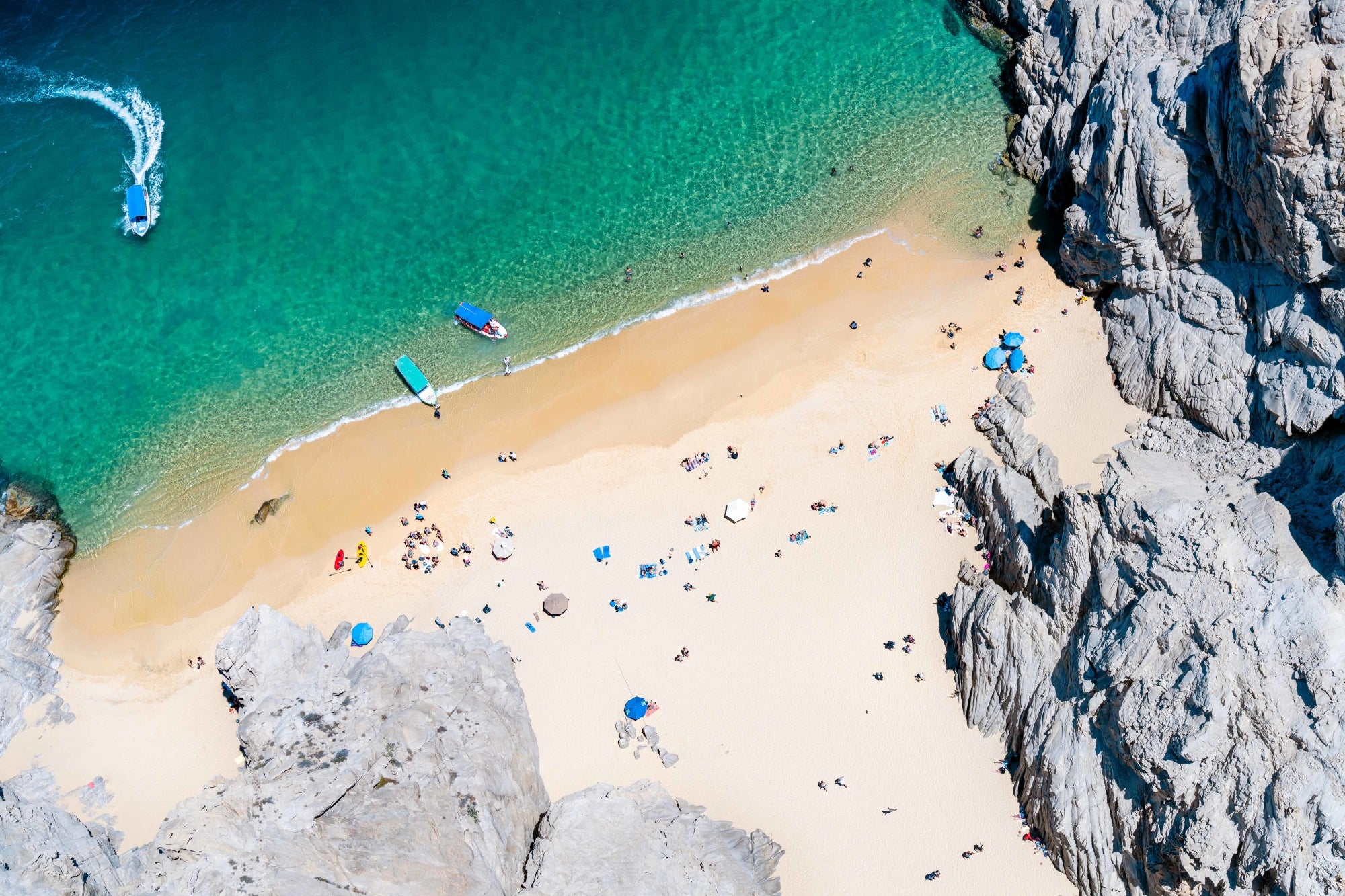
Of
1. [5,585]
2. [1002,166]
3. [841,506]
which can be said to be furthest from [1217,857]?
[5,585]

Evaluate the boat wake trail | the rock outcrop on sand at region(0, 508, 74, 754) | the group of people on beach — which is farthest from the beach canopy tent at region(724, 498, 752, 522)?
the boat wake trail

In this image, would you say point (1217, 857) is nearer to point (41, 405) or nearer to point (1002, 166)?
point (1002, 166)

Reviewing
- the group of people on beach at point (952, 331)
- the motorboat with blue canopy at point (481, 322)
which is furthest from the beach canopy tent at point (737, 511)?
the motorboat with blue canopy at point (481, 322)

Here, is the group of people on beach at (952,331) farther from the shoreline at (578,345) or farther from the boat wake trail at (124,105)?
the boat wake trail at (124,105)

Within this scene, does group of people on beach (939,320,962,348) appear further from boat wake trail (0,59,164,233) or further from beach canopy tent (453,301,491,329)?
boat wake trail (0,59,164,233)

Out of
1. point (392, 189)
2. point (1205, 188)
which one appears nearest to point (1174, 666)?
point (1205, 188)
